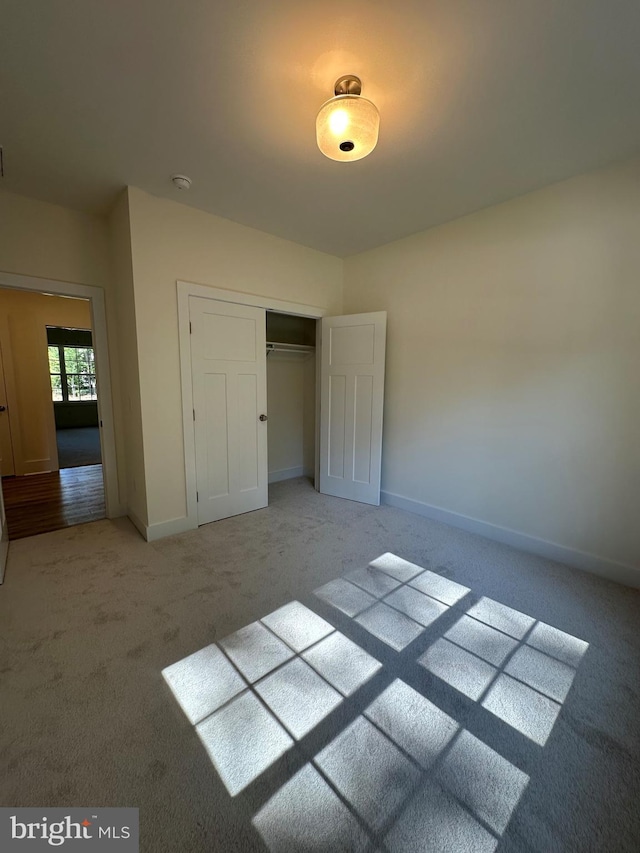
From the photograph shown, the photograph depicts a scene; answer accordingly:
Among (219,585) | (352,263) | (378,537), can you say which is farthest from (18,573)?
(352,263)

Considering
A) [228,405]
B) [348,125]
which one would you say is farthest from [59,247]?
[348,125]

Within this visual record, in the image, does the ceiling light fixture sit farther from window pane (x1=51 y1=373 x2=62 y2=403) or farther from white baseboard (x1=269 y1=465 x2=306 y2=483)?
window pane (x1=51 y1=373 x2=62 y2=403)

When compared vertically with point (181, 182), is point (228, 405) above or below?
below

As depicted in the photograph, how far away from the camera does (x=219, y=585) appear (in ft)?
7.22

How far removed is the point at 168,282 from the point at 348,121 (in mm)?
1750

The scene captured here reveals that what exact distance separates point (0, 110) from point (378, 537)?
11.6ft

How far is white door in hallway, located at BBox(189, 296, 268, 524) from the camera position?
9.64ft

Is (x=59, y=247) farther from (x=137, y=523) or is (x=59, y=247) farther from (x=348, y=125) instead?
(x=348, y=125)

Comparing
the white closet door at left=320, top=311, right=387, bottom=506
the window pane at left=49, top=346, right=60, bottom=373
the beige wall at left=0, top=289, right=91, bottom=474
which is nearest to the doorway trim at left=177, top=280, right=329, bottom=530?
the white closet door at left=320, top=311, right=387, bottom=506

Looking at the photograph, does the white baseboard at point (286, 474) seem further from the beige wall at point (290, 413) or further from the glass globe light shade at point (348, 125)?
the glass globe light shade at point (348, 125)

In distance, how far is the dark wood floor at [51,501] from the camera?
3113 millimetres

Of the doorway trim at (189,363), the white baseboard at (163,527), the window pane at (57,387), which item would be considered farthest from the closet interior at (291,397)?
the window pane at (57,387)

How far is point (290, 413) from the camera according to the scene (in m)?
4.44

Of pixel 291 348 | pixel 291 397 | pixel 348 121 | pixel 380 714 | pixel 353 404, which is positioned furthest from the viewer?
pixel 291 397
